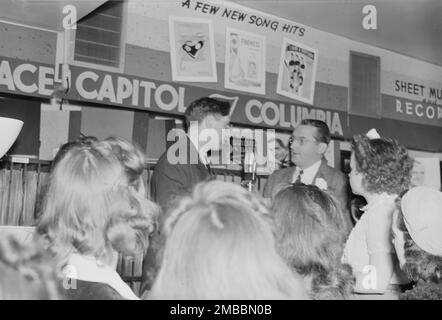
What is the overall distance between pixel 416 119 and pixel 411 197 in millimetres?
3164

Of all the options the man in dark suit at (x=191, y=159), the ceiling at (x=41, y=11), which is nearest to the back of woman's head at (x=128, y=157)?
the man in dark suit at (x=191, y=159)

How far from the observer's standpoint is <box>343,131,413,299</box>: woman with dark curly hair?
132cm

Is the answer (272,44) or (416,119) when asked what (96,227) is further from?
(416,119)

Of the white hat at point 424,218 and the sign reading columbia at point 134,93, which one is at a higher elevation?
the sign reading columbia at point 134,93

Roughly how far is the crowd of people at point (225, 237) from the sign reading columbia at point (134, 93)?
1334mm

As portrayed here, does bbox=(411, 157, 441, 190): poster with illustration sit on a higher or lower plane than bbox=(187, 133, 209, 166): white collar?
higher

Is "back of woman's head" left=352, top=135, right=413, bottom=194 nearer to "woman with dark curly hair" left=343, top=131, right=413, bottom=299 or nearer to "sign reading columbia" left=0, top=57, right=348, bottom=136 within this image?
"woman with dark curly hair" left=343, top=131, right=413, bottom=299

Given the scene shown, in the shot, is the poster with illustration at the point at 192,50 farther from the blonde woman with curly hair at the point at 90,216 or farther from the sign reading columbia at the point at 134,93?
the blonde woman with curly hair at the point at 90,216

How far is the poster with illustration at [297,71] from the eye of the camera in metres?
3.47

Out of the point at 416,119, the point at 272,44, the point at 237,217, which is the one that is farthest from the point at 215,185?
the point at 416,119

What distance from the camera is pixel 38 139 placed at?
262 cm

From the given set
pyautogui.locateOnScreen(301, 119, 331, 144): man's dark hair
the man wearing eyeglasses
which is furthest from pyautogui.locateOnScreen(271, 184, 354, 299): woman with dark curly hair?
pyautogui.locateOnScreen(301, 119, 331, 144): man's dark hair

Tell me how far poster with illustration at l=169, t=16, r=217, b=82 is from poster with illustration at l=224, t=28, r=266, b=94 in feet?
0.40

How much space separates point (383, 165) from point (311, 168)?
949 mm
